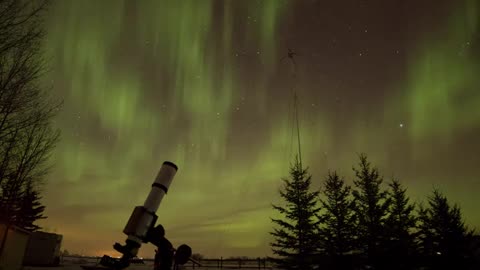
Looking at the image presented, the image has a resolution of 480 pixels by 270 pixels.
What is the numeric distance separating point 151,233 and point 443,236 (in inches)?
986

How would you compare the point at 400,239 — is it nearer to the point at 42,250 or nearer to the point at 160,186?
the point at 160,186

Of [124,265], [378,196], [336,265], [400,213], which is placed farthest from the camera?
[400,213]

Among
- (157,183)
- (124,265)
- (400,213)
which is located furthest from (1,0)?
(400,213)

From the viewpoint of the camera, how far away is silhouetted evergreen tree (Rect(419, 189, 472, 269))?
2295 centimetres

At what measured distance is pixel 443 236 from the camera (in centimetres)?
2380

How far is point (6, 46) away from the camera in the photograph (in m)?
8.96

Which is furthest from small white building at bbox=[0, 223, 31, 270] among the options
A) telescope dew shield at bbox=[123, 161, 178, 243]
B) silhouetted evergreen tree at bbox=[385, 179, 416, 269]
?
silhouetted evergreen tree at bbox=[385, 179, 416, 269]

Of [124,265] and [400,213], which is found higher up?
[400,213]

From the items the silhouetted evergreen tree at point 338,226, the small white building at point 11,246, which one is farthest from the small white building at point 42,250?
the silhouetted evergreen tree at point 338,226

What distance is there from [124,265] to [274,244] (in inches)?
733

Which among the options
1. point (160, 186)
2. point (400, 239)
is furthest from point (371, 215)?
point (160, 186)

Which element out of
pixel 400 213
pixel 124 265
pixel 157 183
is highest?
pixel 400 213

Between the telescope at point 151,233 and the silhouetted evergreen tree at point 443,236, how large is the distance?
77.8ft

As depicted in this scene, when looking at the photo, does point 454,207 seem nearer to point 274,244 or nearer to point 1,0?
point 274,244
